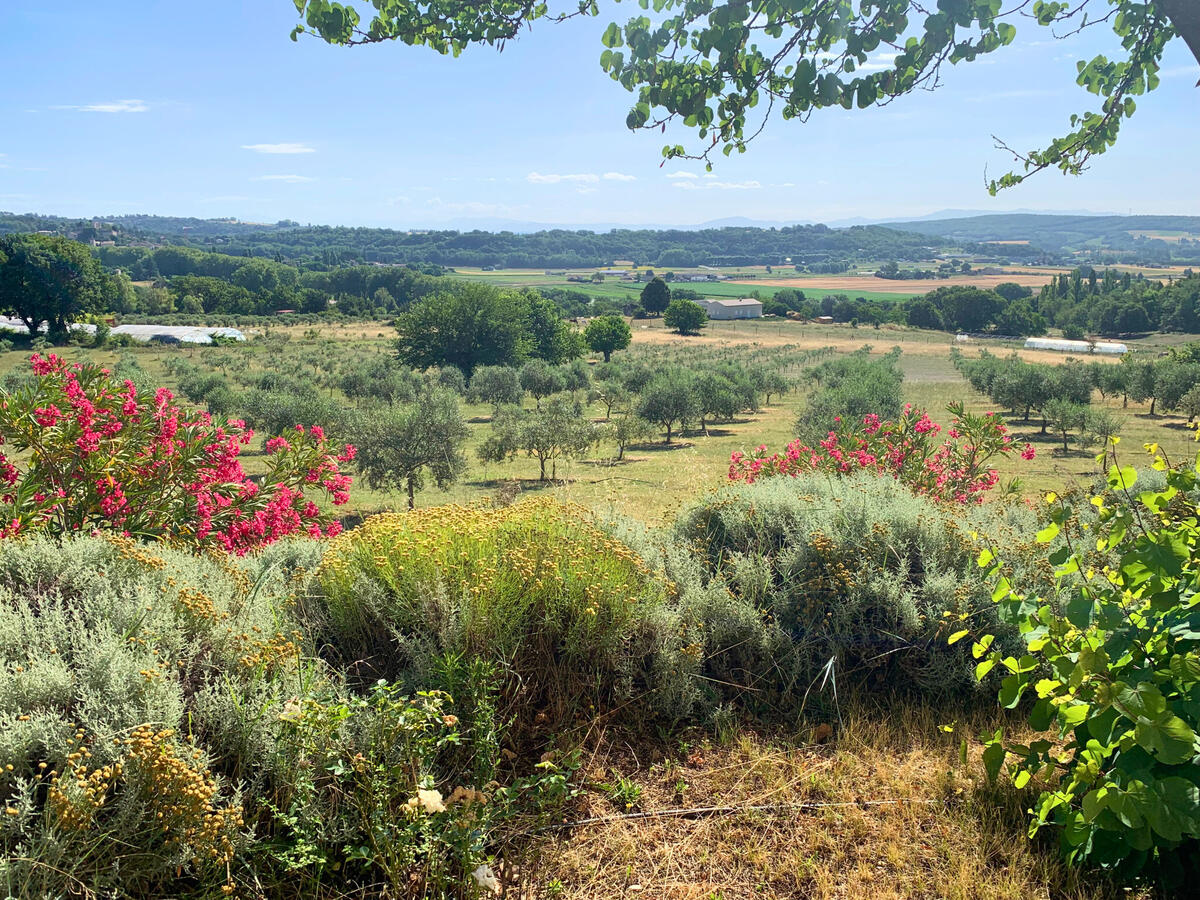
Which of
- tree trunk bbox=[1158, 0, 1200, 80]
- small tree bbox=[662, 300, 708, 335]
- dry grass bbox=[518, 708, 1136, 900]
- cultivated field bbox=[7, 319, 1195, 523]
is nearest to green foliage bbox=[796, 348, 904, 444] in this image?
cultivated field bbox=[7, 319, 1195, 523]

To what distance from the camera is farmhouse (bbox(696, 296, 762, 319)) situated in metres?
112

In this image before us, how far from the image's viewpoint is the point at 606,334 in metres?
67.1

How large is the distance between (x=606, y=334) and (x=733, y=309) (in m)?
50.1

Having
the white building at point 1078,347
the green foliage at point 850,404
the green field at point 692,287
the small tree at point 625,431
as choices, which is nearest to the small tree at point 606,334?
the green foliage at point 850,404

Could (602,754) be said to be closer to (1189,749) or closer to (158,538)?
(1189,749)

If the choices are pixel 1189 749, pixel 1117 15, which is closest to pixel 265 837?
pixel 1189 749

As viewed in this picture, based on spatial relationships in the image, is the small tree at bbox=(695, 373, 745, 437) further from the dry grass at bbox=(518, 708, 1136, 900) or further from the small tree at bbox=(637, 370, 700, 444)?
the dry grass at bbox=(518, 708, 1136, 900)

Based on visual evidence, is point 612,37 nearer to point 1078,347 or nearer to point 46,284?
point 46,284

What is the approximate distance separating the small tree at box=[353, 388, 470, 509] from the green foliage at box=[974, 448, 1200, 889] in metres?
17.3

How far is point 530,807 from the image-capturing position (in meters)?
2.91

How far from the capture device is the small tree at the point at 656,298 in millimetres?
106431

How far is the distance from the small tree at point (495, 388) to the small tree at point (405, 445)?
72.1 feet

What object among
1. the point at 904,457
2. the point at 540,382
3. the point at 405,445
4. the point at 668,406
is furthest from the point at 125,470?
the point at 540,382

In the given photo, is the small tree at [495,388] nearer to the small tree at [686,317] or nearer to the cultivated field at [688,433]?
the cultivated field at [688,433]
